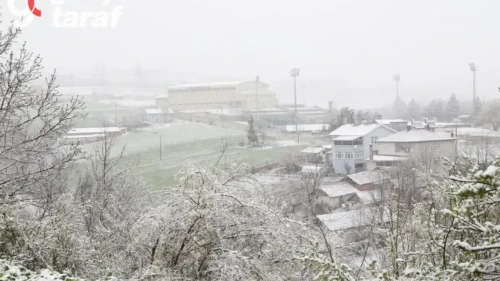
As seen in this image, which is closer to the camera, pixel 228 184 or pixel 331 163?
pixel 228 184

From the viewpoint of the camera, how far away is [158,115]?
106 ft

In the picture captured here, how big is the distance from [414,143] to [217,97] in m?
18.0

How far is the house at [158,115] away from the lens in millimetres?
31172

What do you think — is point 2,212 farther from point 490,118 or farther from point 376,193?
point 490,118

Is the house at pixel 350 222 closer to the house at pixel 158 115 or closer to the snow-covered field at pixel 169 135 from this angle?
the snow-covered field at pixel 169 135

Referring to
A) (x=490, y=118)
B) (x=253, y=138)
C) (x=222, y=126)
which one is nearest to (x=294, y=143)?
(x=253, y=138)

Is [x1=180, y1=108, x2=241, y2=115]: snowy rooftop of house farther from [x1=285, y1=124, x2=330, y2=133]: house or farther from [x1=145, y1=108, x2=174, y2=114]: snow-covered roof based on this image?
[x1=285, y1=124, x2=330, y2=133]: house

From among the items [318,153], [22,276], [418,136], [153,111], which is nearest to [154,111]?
[153,111]

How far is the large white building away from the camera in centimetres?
3644

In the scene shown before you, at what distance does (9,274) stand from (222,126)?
2746cm

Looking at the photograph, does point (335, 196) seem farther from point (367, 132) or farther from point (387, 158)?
point (367, 132)

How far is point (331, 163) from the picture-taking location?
25703 millimetres

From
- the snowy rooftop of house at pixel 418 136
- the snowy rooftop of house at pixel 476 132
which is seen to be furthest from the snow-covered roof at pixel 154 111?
the snowy rooftop of house at pixel 476 132

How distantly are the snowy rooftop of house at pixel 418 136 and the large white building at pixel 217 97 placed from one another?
14.2 m
